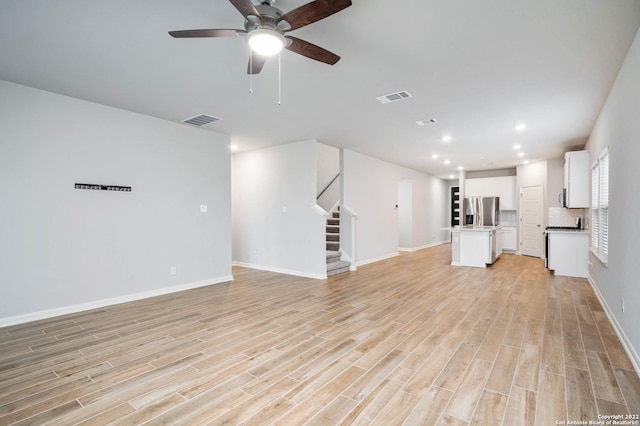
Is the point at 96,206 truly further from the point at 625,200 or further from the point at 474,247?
the point at 474,247

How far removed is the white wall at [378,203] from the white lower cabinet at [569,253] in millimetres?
3696

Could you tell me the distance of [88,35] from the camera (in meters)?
2.56

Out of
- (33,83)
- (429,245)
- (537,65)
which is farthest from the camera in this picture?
(429,245)

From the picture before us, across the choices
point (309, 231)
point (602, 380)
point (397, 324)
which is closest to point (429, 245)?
point (309, 231)

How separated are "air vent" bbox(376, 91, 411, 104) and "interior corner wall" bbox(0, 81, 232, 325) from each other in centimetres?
323

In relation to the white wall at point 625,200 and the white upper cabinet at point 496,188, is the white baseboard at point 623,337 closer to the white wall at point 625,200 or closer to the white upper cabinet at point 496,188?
the white wall at point 625,200

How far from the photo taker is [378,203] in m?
8.17

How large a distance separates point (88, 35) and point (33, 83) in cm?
169

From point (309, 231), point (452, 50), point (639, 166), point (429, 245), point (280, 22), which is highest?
point (452, 50)

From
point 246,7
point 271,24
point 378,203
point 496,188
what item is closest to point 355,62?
point 271,24

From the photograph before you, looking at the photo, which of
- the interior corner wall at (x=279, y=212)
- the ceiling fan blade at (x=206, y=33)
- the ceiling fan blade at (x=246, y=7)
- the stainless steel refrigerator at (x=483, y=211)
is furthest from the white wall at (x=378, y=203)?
the ceiling fan blade at (x=246, y=7)

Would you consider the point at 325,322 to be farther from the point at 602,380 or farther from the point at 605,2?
the point at 605,2

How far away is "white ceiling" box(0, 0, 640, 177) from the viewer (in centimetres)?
226

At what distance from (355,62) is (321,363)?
283 cm
